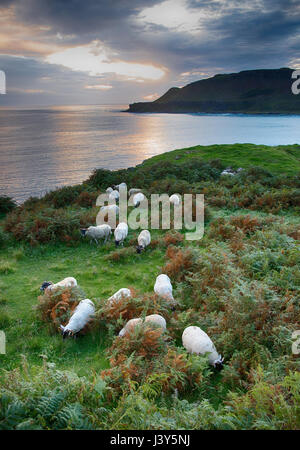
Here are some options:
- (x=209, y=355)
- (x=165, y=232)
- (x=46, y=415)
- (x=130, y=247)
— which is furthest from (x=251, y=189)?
(x=46, y=415)

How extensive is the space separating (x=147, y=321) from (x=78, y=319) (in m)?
2.10

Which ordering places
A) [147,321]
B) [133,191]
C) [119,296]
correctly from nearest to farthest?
[147,321]
[119,296]
[133,191]

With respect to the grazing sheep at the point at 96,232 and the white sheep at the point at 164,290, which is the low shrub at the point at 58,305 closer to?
the white sheep at the point at 164,290

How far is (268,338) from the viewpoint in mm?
7160

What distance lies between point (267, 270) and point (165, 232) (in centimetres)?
767

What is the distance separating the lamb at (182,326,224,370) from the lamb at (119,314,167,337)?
71 cm

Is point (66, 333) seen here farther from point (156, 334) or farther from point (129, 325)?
point (156, 334)

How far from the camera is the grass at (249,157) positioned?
33031 millimetres

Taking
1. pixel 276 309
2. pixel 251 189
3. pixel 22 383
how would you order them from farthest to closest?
pixel 251 189 → pixel 276 309 → pixel 22 383

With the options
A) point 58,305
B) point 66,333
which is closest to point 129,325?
point 66,333

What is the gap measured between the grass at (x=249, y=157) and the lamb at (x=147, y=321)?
25.9 m

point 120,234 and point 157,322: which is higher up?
point 120,234

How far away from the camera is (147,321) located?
7996 millimetres
